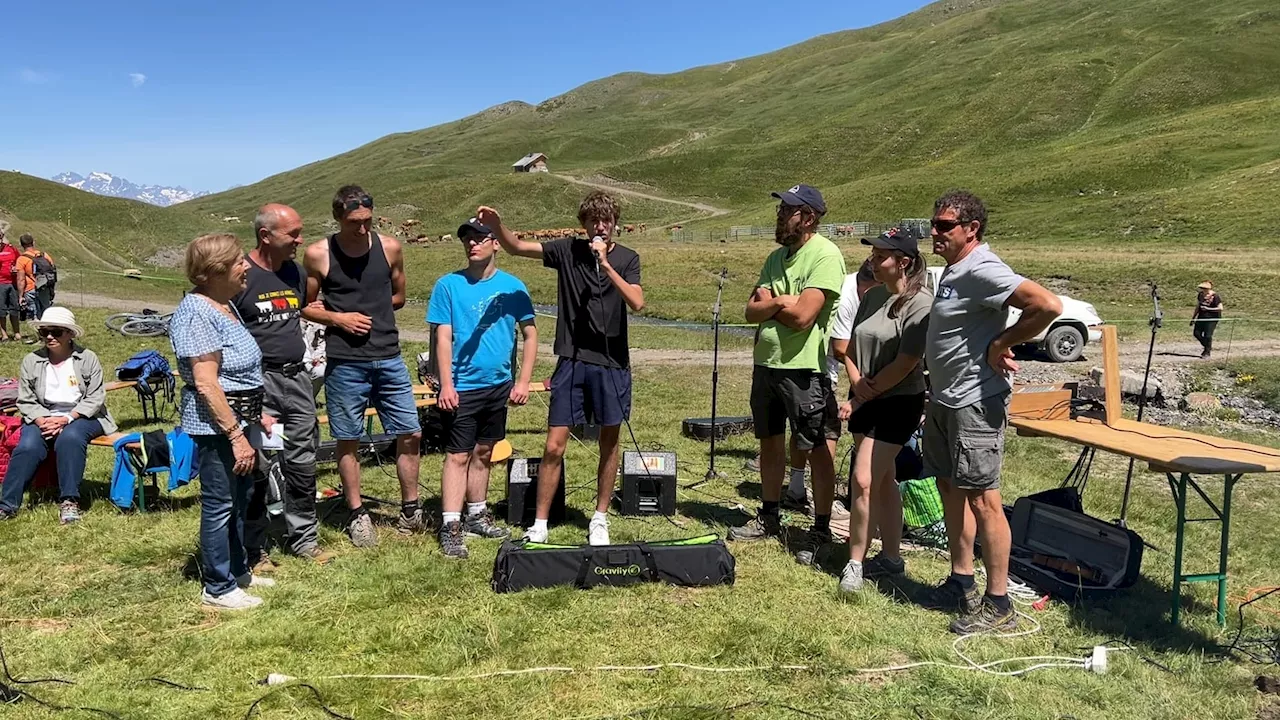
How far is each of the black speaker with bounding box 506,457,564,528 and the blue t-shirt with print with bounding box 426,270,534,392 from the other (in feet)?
2.98

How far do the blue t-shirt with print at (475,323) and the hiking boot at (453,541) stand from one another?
2.89 ft

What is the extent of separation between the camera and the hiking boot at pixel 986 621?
4168 mm

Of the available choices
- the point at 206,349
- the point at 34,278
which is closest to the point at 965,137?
the point at 34,278

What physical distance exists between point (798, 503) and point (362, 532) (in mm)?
3346

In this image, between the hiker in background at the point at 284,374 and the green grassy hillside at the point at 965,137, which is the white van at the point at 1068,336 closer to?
the hiker in background at the point at 284,374

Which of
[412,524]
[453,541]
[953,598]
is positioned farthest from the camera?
[412,524]

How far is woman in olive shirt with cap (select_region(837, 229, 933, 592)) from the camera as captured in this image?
455 cm

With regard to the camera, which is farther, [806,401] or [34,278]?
[34,278]

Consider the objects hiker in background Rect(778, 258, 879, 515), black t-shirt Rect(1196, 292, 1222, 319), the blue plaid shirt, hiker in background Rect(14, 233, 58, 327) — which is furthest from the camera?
black t-shirt Rect(1196, 292, 1222, 319)

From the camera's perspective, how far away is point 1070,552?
5.18 metres

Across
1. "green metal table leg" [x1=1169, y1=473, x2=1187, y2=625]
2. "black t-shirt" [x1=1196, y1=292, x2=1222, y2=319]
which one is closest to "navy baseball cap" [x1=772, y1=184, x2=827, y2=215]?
"green metal table leg" [x1=1169, y1=473, x2=1187, y2=625]

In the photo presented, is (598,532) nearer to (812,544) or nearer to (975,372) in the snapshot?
(812,544)

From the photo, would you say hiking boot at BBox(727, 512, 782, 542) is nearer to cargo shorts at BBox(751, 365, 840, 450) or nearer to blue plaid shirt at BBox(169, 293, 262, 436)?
cargo shorts at BBox(751, 365, 840, 450)

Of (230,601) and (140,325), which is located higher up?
(140,325)
